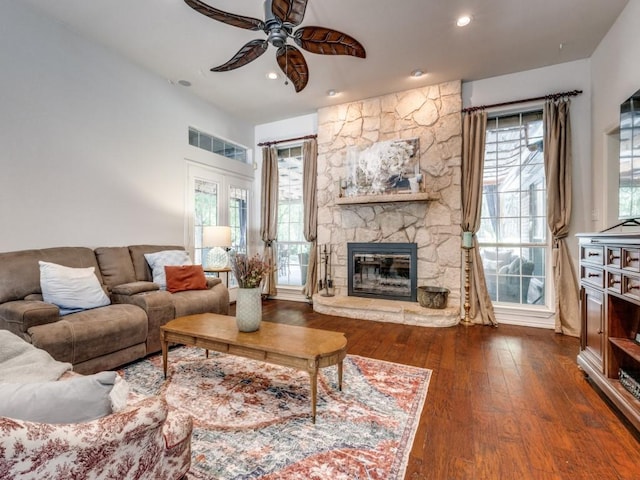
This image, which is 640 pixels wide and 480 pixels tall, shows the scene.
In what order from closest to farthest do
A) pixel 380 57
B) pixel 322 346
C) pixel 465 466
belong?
pixel 465 466, pixel 322 346, pixel 380 57

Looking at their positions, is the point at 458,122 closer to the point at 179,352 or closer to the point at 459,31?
the point at 459,31

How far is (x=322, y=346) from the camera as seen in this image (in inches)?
77.8

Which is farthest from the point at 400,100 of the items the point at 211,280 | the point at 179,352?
the point at 179,352

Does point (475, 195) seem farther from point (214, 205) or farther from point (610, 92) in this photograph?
point (214, 205)

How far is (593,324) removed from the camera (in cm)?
239

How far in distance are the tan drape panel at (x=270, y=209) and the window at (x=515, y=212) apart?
3.48 metres

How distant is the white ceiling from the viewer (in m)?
2.82

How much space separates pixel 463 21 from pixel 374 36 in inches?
34.8

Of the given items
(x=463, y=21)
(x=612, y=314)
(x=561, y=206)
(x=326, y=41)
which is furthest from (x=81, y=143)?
(x=561, y=206)

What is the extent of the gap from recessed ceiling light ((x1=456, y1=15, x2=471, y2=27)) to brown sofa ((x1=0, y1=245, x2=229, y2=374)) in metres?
3.93

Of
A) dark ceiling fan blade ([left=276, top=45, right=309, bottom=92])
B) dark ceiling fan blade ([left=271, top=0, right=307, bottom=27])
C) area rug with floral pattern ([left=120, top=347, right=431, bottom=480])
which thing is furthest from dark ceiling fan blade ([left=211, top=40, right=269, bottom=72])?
area rug with floral pattern ([left=120, top=347, right=431, bottom=480])

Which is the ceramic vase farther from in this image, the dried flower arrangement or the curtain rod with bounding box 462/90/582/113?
the curtain rod with bounding box 462/90/582/113

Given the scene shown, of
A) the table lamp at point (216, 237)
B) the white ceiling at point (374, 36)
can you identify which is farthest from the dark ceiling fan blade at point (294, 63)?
the table lamp at point (216, 237)

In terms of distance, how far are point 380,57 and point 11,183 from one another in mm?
4054
